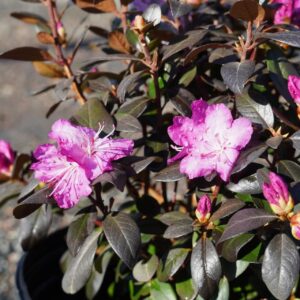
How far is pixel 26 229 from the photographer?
1.46 meters

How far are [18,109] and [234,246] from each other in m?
2.90

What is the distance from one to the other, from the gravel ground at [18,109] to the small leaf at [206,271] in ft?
4.44

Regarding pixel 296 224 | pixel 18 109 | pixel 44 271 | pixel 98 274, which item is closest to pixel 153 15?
pixel 296 224

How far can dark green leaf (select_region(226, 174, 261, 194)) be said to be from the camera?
111cm

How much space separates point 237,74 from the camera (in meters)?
1.10

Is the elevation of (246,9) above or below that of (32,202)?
above

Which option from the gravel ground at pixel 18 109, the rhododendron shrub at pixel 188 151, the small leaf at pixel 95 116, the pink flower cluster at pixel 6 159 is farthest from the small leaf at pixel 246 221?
the gravel ground at pixel 18 109

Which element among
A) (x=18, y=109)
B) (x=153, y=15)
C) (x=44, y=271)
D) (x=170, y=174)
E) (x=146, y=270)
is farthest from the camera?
(x=18, y=109)

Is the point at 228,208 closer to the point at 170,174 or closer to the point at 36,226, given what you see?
the point at 170,174

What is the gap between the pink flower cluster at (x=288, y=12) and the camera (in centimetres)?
136

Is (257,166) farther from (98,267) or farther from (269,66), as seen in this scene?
(98,267)

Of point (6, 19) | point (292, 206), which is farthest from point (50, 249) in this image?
point (6, 19)

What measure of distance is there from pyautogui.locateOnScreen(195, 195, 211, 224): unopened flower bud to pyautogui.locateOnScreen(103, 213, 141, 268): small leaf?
133 mm

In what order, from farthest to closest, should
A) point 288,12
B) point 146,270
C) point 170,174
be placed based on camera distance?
point 146,270, point 288,12, point 170,174
